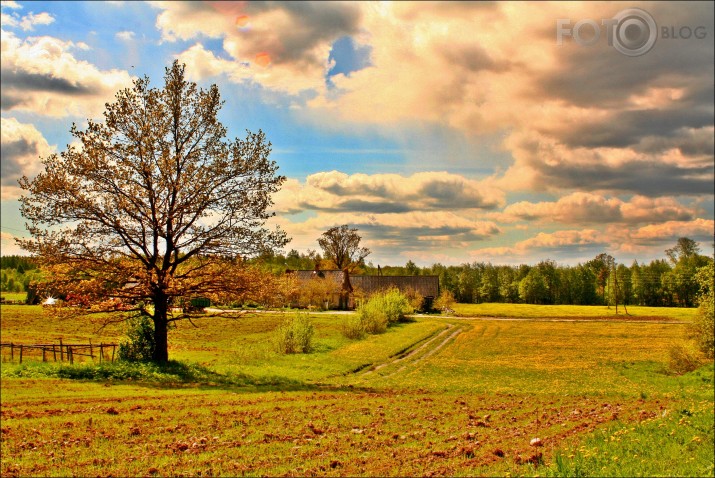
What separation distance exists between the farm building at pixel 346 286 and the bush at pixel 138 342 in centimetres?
6015

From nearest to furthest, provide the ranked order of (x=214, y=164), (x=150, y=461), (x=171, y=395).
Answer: (x=150, y=461), (x=171, y=395), (x=214, y=164)

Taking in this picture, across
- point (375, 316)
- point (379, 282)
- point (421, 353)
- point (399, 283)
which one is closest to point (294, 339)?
point (421, 353)

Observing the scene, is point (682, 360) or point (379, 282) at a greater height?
point (379, 282)

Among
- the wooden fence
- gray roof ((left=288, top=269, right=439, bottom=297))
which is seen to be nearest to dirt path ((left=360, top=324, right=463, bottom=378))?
the wooden fence

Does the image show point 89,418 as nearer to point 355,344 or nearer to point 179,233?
point 179,233

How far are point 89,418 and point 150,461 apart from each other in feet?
19.4

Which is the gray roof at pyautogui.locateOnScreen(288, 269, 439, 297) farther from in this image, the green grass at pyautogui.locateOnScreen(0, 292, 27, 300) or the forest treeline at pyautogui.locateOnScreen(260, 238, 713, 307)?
the green grass at pyautogui.locateOnScreen(0, 292, 27, 300)

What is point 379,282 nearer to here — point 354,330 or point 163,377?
point 354,330

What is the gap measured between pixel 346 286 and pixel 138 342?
240 feet

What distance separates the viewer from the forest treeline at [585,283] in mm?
120375

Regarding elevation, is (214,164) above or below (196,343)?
above

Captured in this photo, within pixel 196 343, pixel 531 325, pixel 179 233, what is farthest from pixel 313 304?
pixel 179 233

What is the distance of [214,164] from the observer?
27.1 metres

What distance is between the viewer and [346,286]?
3981 inches
